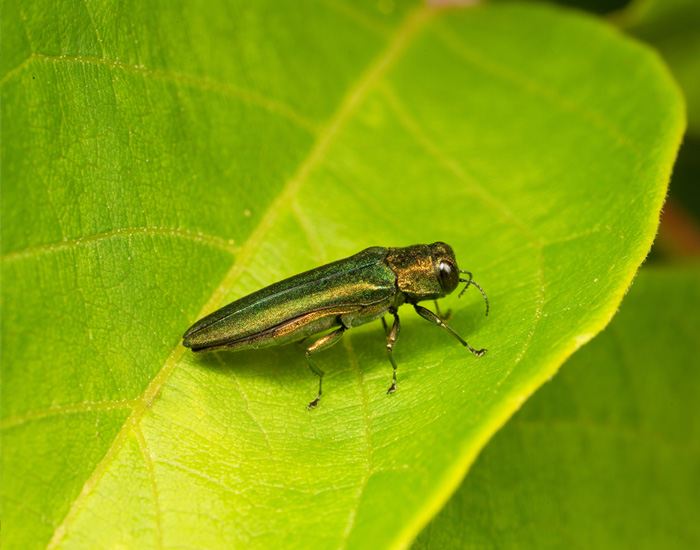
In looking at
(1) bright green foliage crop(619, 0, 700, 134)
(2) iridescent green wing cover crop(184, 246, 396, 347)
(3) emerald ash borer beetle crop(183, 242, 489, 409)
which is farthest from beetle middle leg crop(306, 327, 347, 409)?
(1) bright green foliage crop(619, 0, 700, 134)

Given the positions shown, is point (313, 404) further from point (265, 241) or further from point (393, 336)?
point (265, 241)

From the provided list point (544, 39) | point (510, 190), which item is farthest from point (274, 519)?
point (544, 39)

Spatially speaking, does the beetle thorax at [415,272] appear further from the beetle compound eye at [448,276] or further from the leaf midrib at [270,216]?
the leaf midrib at [270,216]

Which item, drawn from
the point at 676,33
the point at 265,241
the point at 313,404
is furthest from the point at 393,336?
the point at 676,33

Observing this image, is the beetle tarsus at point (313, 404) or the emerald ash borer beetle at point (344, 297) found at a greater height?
the emerald ash borer beetle at point (344, 297)

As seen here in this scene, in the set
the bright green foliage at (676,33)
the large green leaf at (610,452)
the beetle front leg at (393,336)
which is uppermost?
the bright green foliage at (676,33)

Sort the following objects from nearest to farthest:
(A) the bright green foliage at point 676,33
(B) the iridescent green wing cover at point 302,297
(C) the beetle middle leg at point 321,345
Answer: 1. (B) the iridescent green wing cover at point 302,297
2. (C) the beetle middle leg at point 321,345
3. (A) the bright green foliage at point 676,33

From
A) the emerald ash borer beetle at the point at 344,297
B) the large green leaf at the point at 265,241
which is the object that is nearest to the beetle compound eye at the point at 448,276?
the emerald ash borer beetle at the point at 344,297

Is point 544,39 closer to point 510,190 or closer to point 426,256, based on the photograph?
point 510,190
